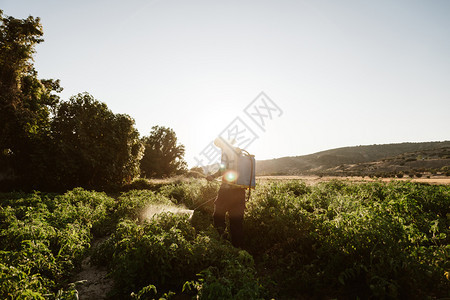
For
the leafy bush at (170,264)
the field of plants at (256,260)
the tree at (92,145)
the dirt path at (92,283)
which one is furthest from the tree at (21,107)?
the leafy bush at (170,264)

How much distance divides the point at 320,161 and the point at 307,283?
3507 inches

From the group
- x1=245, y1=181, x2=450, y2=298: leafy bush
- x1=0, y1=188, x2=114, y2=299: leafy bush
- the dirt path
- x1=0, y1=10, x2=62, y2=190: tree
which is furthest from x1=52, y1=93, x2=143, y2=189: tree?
x1=245, y1=181, x2=450, y2=298: leafy bush

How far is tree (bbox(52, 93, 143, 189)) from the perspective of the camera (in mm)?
16984

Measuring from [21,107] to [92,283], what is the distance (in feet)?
50.5

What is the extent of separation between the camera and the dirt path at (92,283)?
4.01 metres

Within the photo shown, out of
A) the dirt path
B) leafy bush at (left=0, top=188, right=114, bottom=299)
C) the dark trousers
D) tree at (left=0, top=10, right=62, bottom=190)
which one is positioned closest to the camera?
leafy bush at (left=0, top=188, right=114, bottom=299)

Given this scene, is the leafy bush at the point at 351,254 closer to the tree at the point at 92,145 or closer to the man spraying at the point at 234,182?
the man spraying at the point at 234,182

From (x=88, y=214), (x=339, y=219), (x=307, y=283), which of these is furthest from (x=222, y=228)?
(x=88, y=214)

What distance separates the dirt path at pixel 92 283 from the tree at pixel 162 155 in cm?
3653

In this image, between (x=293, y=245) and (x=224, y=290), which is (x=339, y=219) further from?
(x=224, y=290)

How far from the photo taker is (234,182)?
18.1ft

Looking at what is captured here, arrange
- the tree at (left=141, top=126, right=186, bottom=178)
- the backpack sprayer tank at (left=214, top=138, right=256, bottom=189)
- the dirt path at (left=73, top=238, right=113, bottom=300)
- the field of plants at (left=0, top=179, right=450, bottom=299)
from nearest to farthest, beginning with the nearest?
the field of plants at (left=0, top=179, right=450, bottom=299), the dirt path at (left=73, top=238, right=113, bottom=300), the backpack sprayer tank at (left=214, top=138, right=256, bottom=189), the tree at (left=141, top=126, right=186, bottom=178)

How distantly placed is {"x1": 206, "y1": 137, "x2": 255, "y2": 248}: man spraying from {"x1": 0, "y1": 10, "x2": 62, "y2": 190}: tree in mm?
15283

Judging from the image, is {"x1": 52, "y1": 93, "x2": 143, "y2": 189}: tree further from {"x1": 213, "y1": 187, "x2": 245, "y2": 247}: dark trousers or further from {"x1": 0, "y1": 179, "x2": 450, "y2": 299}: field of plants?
{"x1": 213, "y1": 187, "x2": 245, "y2": 247}: dark trousers
